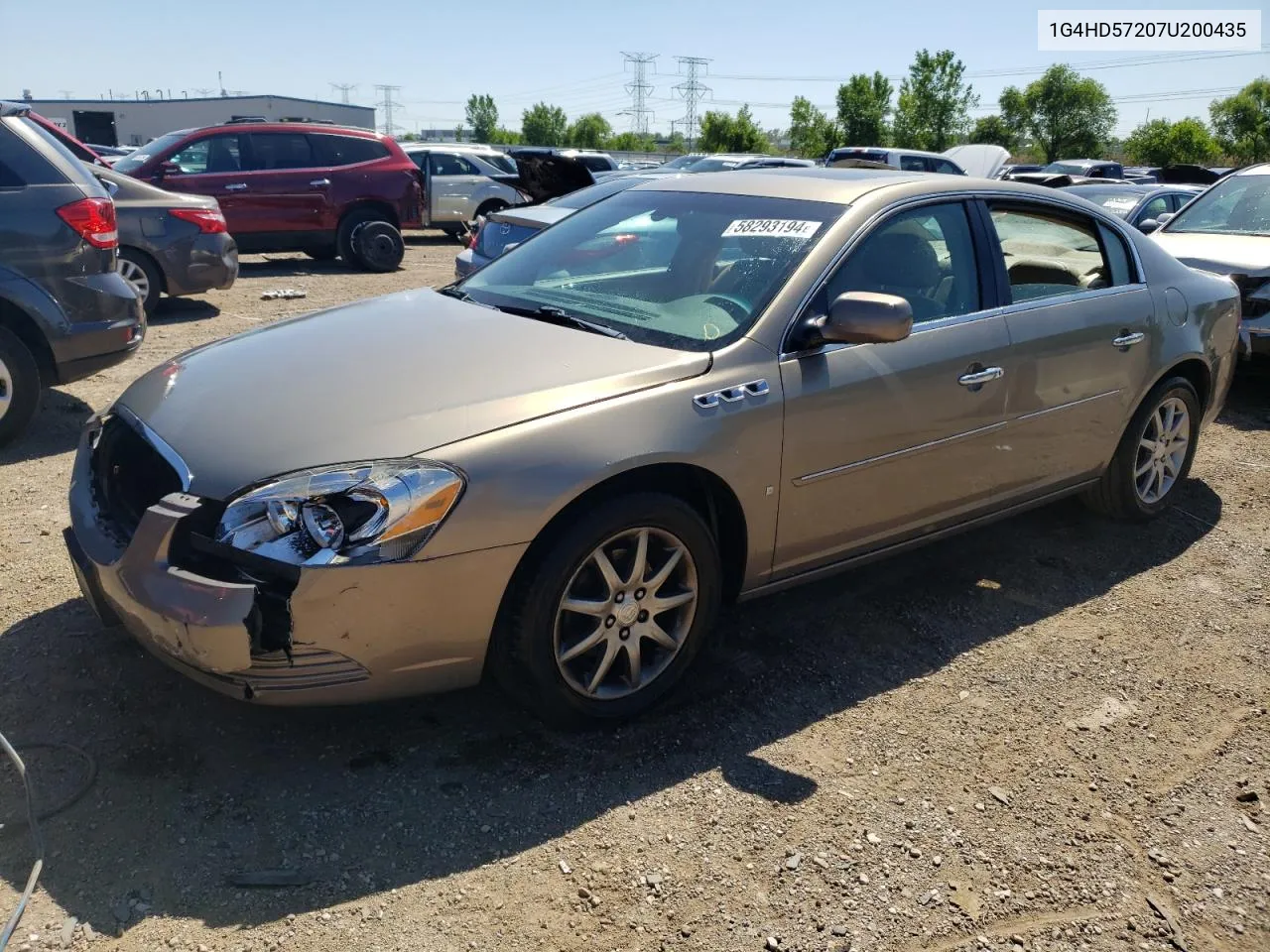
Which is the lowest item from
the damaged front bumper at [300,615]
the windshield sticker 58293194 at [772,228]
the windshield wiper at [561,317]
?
the damaged front bumper at [300,615]

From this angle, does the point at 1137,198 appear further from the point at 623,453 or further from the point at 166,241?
the point at 623,453

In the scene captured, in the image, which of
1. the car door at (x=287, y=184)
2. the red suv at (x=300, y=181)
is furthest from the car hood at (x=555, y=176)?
the car door at (x=287, y=184)

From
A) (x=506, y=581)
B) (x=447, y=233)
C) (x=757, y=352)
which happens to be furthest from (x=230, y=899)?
(x=447, y=233)

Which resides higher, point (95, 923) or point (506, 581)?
point (506, 581)

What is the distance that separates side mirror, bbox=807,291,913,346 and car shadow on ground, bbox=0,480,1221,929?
3.80 feet

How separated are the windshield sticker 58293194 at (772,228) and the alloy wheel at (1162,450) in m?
2.16

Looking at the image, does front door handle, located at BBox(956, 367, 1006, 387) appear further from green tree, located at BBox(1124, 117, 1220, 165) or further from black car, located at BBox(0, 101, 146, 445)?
green tree, located at BBox(1124, 117, 1220, 165)

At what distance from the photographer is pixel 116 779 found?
2783 mm

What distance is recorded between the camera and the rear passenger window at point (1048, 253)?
413cm

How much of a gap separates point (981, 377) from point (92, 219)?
15.5 ft

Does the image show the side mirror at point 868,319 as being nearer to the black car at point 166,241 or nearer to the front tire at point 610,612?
the front tire at point 610,612

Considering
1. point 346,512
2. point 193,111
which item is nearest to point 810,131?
point 193,111

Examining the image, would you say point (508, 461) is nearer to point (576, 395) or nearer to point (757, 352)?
point (576, 395)

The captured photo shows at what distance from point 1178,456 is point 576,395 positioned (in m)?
3.53
